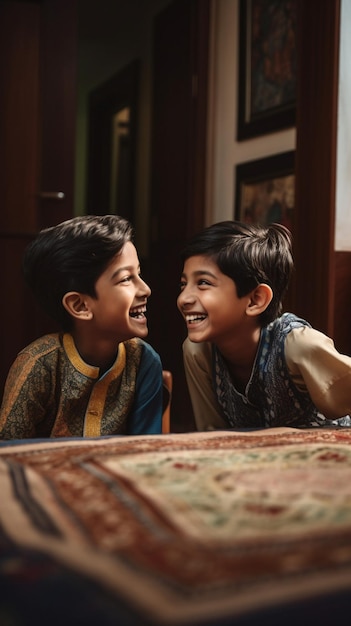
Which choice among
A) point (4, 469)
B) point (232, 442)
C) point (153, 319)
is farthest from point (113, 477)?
point (153, 319)

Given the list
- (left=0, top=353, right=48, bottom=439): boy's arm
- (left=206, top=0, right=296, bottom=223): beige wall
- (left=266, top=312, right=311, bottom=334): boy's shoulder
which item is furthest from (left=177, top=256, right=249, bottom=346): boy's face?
(left=206, top=0, right=296, bottom=223): beige wall

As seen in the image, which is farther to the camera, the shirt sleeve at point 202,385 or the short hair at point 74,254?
the shirt sleeve at point 202,385

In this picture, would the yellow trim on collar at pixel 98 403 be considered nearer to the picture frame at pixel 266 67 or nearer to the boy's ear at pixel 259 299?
the boy's ear at pixel 259 299

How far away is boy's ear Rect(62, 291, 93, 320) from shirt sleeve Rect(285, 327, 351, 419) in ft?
1.82

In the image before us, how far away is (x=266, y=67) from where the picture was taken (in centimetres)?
446

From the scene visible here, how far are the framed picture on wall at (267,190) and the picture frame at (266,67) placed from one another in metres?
0.18

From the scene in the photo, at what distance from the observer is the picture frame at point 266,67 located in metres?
4.24

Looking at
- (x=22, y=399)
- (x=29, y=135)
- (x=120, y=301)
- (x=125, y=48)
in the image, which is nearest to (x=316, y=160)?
(x=120, y=301)

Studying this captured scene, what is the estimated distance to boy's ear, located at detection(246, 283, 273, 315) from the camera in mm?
2148

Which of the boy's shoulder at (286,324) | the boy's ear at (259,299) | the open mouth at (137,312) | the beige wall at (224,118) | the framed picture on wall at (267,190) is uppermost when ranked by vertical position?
the beige wall at (224,118)

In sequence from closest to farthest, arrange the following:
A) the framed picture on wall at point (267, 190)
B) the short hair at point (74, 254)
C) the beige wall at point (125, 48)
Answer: the short hair at point (74, 254) < the framed picture on wall at point (267, 190) < the beige wall at point (125, 48)

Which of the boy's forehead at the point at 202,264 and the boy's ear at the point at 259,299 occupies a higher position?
the boy's forehead at the point at 202,264

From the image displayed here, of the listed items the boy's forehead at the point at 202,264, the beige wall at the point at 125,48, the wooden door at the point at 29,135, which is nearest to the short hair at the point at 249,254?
the boy's forehead at the point at 202,264

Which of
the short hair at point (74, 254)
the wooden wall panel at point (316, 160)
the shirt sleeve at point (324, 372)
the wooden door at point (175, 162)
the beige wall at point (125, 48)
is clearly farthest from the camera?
the beige wall at point (125, 48)
